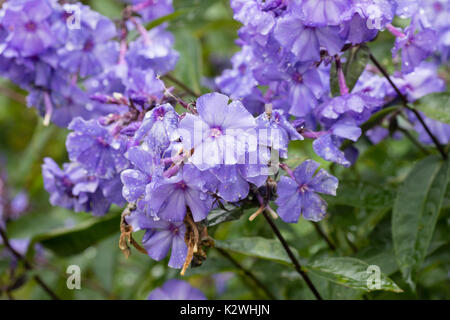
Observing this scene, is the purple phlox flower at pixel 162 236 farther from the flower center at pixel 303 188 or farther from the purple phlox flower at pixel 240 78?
Result: the purple phlox flower at pixel 240 78

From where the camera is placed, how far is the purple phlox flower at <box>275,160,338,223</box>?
3.58 feet

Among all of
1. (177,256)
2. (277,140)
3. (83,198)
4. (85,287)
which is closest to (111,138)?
(83,198)

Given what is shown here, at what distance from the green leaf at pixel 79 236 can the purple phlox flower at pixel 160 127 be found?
0.69 metres

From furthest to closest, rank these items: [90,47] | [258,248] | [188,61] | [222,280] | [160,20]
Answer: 1. [222,280]
2. [188,61]
3. [160,20]
4. [90,47]
5. [258,248]

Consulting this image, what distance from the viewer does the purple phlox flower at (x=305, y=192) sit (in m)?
1.09

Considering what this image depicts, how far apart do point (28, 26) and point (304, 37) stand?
732mm

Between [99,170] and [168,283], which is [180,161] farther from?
[168,283]

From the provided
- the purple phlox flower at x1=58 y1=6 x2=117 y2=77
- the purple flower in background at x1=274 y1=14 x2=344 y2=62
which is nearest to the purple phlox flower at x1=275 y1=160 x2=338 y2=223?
the purple flower in background at x1=274 y1=14 x2=344 y2=62

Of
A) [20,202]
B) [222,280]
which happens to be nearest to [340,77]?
[222,280]

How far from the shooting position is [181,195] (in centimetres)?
99

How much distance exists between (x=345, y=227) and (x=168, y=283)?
0.53 m

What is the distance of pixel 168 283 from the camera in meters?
1.49

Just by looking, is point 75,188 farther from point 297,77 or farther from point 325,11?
point 325,11

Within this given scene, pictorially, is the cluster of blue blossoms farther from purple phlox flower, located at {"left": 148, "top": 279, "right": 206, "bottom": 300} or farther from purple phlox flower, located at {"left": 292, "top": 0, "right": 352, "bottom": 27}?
purple phlox flower, located at {"left": 148, "top": 279, "right": 206, "bottom": 300}
